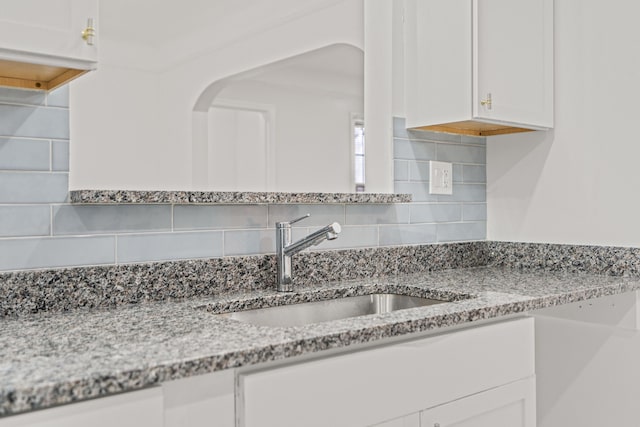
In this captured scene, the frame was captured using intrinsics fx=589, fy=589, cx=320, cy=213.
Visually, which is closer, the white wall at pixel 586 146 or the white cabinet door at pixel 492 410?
the white cabinet door at pixel 492 410

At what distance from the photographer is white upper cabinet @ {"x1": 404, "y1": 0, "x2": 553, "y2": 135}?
6.50 ft

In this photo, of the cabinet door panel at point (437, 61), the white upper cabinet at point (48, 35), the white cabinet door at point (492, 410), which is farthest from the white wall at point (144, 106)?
the white cabinet door at point (492, 410)

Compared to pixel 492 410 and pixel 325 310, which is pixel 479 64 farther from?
pixel 492 410

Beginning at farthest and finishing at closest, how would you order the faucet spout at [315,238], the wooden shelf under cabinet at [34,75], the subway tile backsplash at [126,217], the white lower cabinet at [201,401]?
the faucet spout at [315,238], the subway tile backsplash at [126,217], the wooden shelf under cabinet at [34,75], the white lower cabinet at [201,401]

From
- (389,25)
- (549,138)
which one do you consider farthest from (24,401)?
(549,138)

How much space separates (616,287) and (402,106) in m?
0.94

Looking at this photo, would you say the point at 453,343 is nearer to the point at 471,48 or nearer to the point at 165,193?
the point at 165,193

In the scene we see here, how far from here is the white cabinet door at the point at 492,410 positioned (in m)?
1.38

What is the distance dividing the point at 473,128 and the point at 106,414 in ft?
5.90

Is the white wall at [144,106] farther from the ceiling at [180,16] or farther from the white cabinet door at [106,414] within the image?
the white cabinet door at [106,414]

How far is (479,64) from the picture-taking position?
1.97 metres

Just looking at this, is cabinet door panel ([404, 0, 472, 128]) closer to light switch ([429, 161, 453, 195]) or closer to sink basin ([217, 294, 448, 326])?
light switch ([429, 161, 453, 195])

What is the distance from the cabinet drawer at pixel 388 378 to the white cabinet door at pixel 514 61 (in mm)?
797

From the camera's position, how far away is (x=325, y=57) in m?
2.13
